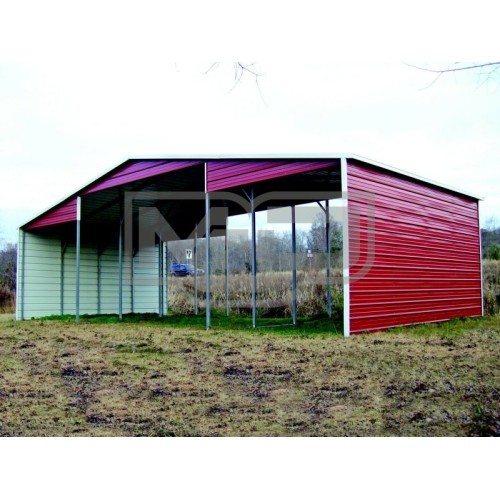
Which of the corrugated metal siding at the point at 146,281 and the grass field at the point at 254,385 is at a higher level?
the corrugated metal siding at the point at 146,281

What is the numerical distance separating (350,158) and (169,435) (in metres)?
5.63

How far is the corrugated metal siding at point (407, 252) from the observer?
29.4 feet

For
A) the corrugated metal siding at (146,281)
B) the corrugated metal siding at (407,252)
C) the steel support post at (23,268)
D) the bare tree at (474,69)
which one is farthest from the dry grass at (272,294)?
the bare tree at (474,69)

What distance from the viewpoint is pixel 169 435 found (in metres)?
4.44

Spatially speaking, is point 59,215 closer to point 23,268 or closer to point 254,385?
point 23,268

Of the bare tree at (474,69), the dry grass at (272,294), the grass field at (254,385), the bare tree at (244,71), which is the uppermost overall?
the bare tree at (244,71)

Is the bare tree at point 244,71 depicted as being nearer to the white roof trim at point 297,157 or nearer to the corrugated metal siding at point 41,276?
the white roof trim at point 297,157

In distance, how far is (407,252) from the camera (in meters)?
10.4

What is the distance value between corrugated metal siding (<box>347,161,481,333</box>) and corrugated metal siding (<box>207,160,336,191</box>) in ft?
2.33

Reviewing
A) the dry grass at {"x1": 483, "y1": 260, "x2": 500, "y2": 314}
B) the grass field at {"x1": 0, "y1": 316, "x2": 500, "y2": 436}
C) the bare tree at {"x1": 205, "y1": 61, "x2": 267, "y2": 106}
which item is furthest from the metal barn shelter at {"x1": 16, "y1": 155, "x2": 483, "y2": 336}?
the bare tree at {"x1": 205, "y1": 61, "x2": 267, "y2": 106}

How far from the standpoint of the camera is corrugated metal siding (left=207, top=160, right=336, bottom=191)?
8.96 meters

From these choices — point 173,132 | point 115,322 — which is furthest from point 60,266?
point 173,132

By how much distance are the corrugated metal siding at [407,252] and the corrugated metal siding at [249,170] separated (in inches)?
27.9
